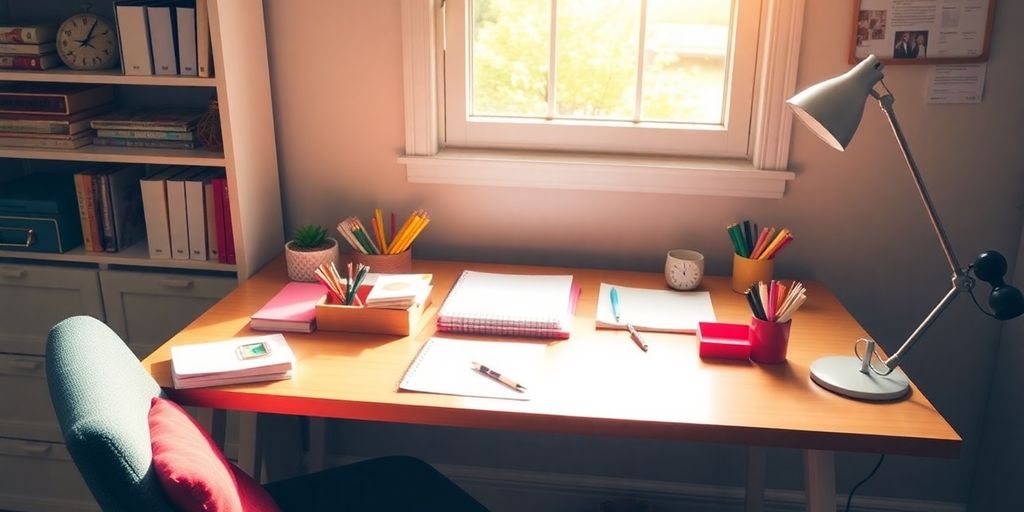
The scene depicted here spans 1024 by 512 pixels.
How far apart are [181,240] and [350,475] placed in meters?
0.73

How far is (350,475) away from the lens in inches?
64.0

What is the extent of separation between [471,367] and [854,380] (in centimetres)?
67

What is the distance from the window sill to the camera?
1962 millimetres

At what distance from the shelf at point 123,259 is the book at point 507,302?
571 mm

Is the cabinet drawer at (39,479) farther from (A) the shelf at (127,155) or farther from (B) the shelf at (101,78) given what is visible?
(B) the shelf at (101,78)

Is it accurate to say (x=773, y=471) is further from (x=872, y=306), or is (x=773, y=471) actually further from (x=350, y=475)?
(x=350, y=475)

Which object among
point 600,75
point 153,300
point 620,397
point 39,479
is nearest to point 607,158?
point 600,75

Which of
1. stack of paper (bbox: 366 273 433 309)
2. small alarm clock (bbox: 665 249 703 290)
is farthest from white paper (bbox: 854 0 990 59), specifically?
stack of paper (bbox: 366 273 433 309)

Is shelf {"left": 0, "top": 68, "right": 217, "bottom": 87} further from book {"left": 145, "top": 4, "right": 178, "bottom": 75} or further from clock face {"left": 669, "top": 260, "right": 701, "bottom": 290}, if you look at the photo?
clock face {"left": 669, "top": 260, "right": 701, "bottom": 290}

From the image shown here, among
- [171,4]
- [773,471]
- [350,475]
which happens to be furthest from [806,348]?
[171,4]

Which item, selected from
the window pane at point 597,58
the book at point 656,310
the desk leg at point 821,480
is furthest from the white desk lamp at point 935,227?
the window pane at point 597,58

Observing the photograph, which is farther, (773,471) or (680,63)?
(773,471)

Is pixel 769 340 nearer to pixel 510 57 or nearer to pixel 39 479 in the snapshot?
pixel 510 57

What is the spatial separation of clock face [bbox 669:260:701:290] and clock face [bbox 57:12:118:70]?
1.36 m
